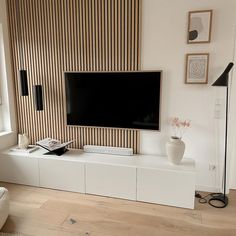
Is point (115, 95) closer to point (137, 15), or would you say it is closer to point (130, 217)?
point (137, 15)

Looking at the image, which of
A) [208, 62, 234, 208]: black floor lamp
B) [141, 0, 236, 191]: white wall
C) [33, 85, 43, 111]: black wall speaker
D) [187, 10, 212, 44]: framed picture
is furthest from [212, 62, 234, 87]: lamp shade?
[33, 85, 43, 111]: black wall speaker

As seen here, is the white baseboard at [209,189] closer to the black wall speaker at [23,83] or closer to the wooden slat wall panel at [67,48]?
the wooden slat wall panel at [67,48]

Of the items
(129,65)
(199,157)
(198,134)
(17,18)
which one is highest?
(17,18)

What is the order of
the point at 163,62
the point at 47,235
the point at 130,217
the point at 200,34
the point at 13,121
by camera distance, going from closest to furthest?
1. the point at 47,235
2. the point at 130,217
3. the point at 200,34
4. the point at 163,62
5. the point at 13,121

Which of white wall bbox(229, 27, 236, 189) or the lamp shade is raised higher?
the lamp shade

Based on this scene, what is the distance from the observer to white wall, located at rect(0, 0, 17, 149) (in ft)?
10.0

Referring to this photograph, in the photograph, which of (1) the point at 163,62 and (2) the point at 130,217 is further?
(1) the point at 163,62

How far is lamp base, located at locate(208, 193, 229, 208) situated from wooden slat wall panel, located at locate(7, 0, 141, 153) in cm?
113

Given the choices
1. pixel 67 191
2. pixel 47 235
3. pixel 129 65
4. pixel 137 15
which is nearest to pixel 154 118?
pixel 129 65

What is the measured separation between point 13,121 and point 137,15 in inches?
92.3

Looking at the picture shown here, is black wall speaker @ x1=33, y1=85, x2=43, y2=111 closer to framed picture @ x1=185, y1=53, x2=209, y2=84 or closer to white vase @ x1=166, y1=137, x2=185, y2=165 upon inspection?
white vase @ x1=166, y1=137, x2=185, y2=165

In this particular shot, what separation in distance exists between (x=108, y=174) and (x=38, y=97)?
4.69 ft

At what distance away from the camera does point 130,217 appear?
2305 mm

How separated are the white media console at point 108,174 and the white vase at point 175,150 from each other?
7 centimetres
